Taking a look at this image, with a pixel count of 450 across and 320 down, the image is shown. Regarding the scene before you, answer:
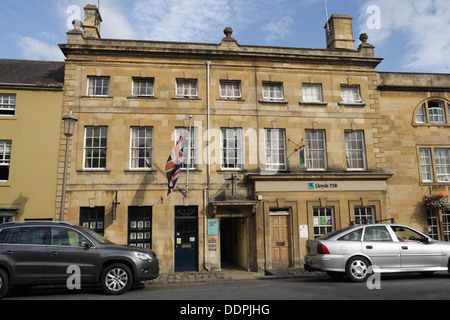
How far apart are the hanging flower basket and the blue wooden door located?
36.6ft

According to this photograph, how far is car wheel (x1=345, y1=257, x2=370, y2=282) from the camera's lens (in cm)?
974

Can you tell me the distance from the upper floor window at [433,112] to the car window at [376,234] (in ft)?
32.0

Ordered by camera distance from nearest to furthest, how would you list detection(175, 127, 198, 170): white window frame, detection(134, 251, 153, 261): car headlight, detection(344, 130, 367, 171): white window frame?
detection(134, 251, 153, 261): car headlight
detection(175, 127, 198, 170): white window frame
detection(344, 130, 367, 171): white window frame

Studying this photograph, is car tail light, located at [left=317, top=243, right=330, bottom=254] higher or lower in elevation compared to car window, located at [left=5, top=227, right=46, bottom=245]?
lower

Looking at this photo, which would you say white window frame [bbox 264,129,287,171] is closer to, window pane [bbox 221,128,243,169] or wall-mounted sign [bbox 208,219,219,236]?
window pane [bbox 221,128,243,169]

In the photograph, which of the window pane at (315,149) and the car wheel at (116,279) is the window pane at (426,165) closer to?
the window pane at (315,149)

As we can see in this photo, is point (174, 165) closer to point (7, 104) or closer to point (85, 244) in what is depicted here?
point (85, 244)

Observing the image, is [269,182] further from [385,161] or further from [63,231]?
[63,231]

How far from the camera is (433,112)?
17.8 meters

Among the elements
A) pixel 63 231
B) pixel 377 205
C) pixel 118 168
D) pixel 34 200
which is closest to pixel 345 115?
pixel 377 205

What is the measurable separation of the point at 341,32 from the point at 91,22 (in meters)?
13.1

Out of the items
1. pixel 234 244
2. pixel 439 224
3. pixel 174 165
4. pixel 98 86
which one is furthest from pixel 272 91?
pixel 439 224

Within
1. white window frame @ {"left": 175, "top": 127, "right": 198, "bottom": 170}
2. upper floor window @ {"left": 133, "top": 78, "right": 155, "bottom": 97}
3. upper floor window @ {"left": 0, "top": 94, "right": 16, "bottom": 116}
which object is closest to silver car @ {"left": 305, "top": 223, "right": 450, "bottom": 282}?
white window frame @ {"left": 175, "top": 127, "right": 198, "bottom": 170}

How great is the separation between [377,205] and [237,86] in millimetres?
8835
